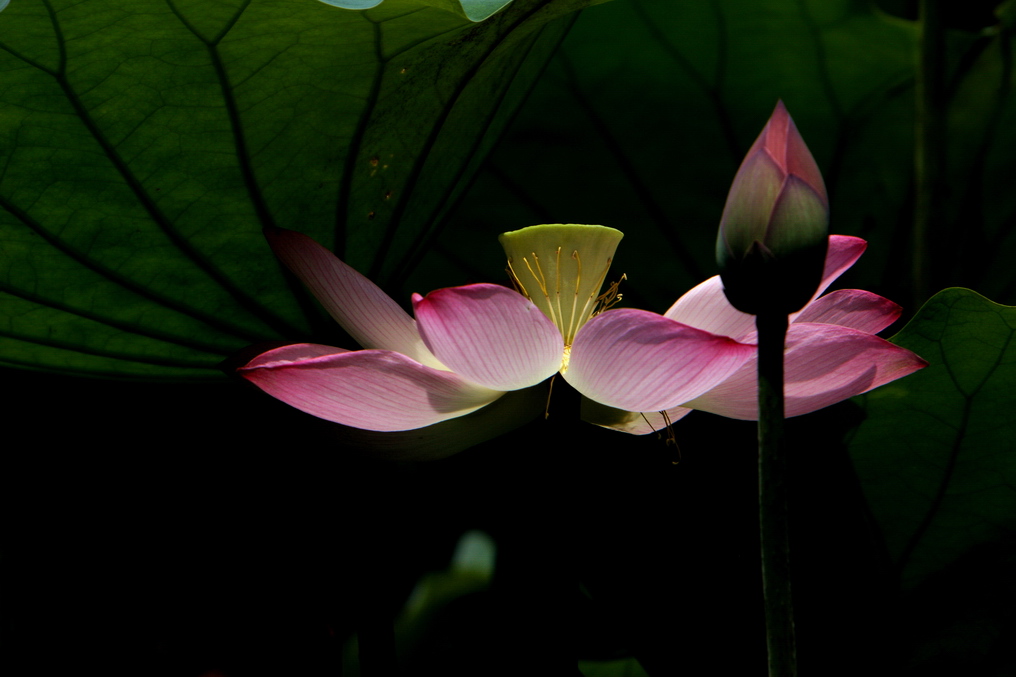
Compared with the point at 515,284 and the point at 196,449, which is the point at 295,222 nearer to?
the point at 515,284

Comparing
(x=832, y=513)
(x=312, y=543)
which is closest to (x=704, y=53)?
(x=832, y=513)

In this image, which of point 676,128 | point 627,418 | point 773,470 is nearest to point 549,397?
point 627,418

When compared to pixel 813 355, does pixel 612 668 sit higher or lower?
lower

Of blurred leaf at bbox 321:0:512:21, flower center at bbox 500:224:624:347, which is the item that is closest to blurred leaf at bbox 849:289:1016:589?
flower center at bbox 500:224:624:347

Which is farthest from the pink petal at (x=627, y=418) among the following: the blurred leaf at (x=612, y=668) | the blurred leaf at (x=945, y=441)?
the blurred leaf at (x=612, y=668)

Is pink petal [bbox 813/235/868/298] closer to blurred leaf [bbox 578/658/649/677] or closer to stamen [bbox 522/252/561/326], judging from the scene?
stamen [bbox 522/252/561/326]

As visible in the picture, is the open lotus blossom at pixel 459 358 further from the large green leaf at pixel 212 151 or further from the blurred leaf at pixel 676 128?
the blurred leaf at pixel 676 128

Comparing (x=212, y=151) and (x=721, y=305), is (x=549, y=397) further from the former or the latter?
(x=212, y=151)

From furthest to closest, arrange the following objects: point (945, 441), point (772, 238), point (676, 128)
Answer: point (676, 128), point (945, 441), point (772, 238)
